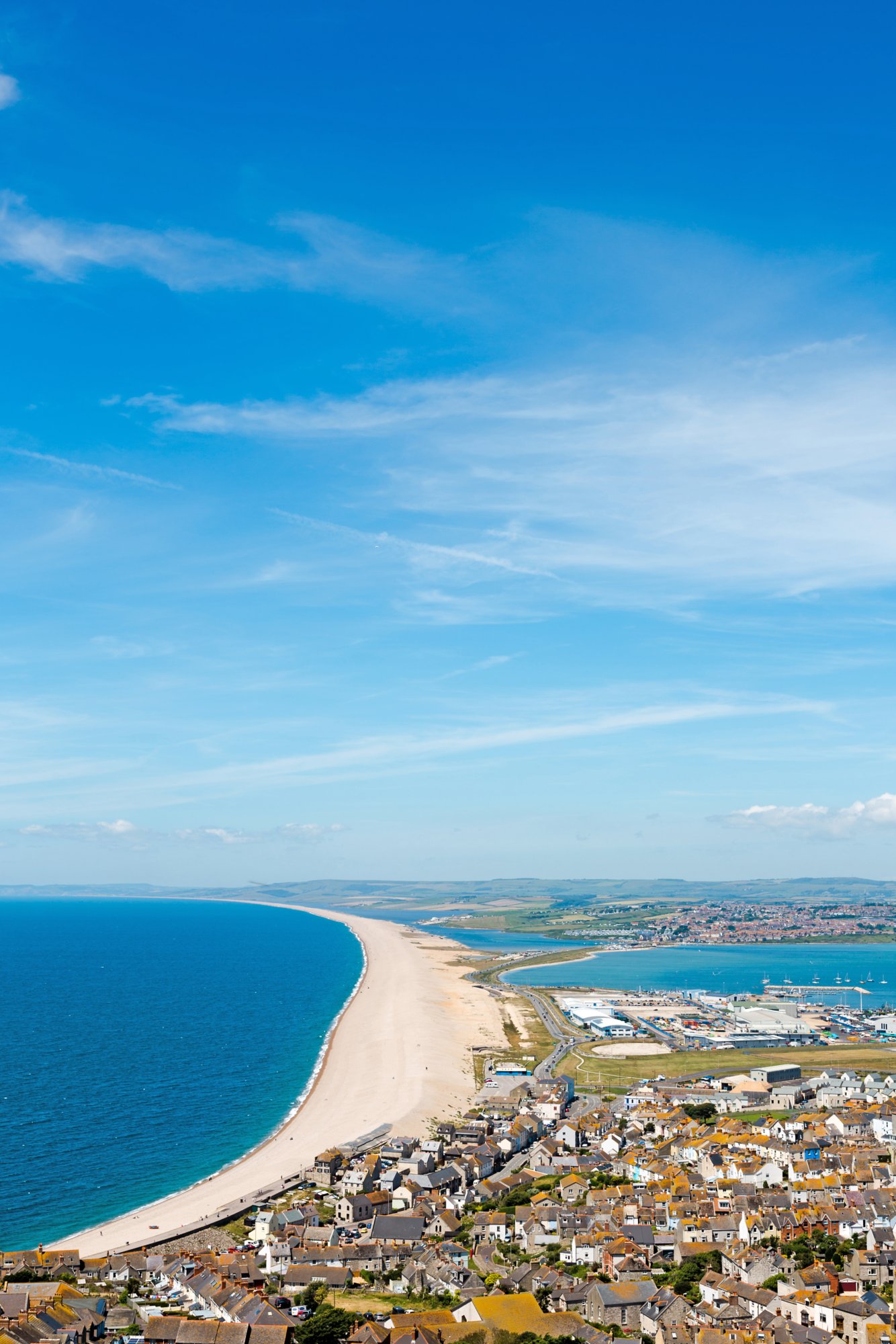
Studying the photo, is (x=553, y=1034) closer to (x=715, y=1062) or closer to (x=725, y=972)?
(x=715, y=1062)

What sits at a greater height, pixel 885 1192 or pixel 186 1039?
pixel 885 1192

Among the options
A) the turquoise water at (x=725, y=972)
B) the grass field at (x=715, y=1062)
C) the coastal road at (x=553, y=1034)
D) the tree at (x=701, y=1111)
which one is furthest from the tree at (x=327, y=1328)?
the turquoise water at (x=725, y=972)

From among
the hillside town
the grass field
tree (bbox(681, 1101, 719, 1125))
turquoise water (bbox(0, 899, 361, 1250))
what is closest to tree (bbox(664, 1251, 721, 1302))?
the hillside town

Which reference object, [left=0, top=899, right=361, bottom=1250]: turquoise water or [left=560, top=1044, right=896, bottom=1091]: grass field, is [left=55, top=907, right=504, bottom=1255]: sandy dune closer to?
[left=0, top=899, right=361, bottom=1250]: turquoise water

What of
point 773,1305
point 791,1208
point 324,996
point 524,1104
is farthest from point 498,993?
point 773,1305

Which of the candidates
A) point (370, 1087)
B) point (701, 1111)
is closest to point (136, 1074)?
point (370, 1087)

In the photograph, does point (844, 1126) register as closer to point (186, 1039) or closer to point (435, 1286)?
point (435, 1286)
